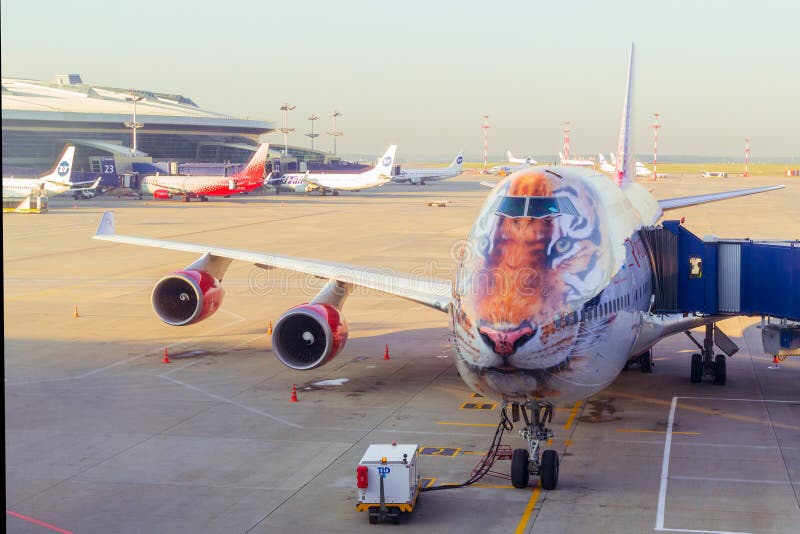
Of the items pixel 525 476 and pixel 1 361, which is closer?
pixel 1 361

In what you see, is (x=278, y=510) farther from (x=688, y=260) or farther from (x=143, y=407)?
(x=688, y=260)

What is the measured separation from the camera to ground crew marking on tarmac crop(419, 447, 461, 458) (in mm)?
19000

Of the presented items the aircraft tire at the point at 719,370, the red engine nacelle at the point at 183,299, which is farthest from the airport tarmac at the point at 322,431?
the red engine nacelle at the point at 183,299

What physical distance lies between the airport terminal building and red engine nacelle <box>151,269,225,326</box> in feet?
332

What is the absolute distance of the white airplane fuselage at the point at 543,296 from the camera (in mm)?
15148

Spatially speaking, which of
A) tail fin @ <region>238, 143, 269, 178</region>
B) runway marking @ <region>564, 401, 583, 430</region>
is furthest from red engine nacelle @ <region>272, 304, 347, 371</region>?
tail fin @ <region>238, 143, 269, 178</region>

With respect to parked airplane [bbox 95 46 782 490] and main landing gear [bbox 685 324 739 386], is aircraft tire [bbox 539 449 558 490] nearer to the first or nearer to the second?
parked airplane [bbox 95 46 782 490]

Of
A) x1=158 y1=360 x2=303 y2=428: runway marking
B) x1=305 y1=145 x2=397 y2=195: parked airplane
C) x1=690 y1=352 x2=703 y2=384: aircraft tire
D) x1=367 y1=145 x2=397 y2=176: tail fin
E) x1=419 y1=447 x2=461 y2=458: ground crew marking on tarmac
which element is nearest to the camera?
x1=419 y1=447 x2=461 y2=458: ground crew marking on tarmac

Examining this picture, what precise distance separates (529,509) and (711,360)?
11.7 metres

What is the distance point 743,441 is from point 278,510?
9960 millimetres

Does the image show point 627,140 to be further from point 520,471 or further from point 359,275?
point 520,471

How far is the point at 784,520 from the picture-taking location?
50.0 ft

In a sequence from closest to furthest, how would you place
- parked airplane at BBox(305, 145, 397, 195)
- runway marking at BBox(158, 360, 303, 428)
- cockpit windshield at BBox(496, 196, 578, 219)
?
cockpit windshield at BBox(496, 196, 578, 219)
runway marking at BBox(158, 360, 303, 428)
parked airplane at BBox(305, 145, 397, 195)

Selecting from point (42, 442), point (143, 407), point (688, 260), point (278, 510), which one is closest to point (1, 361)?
point (278, 510)
